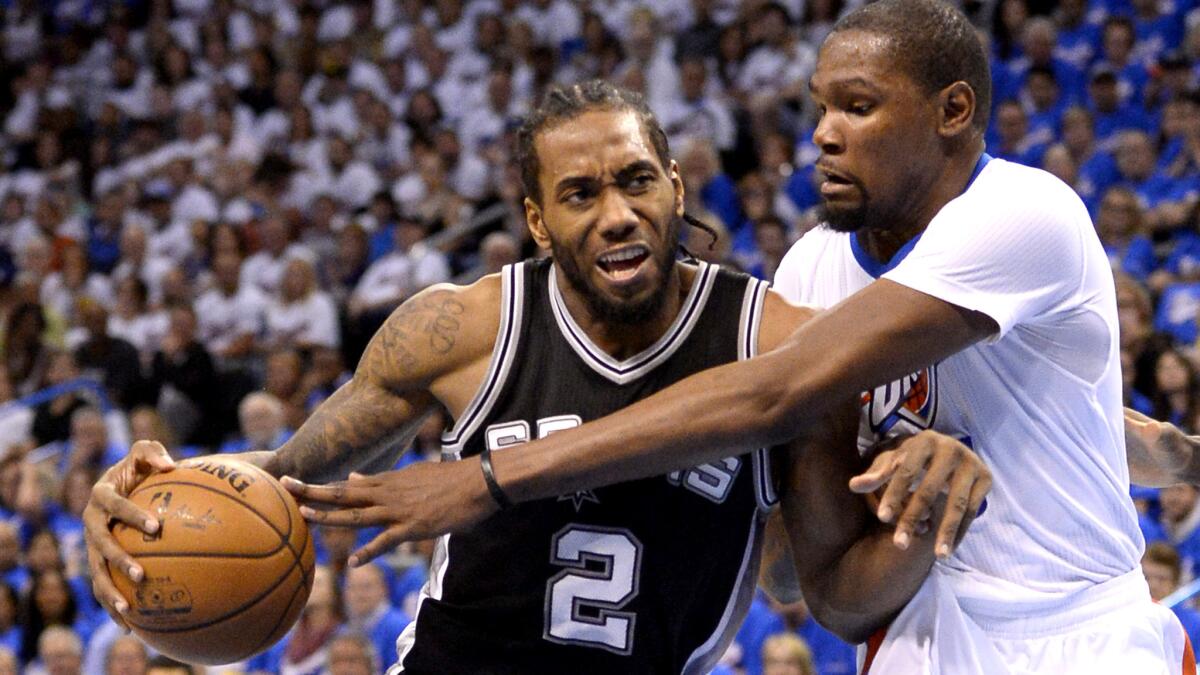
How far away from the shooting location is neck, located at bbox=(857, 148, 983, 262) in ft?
10.4

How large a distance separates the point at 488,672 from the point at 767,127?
7803 millimetres

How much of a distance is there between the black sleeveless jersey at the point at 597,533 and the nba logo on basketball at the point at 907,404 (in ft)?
0.81

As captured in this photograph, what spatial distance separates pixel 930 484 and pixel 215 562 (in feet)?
4.12

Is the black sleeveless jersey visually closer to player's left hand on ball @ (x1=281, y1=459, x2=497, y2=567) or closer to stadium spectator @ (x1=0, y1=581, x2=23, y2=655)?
player's left hand on ball @ (x1=281, y1=459, x2=497, y2=567)

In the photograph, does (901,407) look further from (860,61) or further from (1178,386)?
A: (1178,386)

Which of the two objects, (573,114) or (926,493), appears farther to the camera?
(573,114)

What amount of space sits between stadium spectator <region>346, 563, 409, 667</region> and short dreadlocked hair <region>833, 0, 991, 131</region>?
4.60m

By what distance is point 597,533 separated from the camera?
Answer: 3.13 metres

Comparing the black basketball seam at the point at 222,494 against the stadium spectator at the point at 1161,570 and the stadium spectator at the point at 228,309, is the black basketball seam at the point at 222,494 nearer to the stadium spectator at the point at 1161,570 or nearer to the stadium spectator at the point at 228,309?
the stadium spectator at the point at 1161,570

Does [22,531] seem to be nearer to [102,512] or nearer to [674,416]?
[102,512]

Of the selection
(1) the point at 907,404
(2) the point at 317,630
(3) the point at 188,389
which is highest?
(1) the point at 907,404

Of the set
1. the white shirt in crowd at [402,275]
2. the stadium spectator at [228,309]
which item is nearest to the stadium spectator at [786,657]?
the white shirt in crowd at [402,275]

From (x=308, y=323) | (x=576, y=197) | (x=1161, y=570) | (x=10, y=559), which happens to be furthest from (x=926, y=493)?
(x=308, y=323)

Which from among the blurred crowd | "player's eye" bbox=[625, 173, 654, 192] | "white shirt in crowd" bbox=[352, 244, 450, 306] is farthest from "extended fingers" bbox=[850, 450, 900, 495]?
"white shirt in crowd" bbox=[352, 244, 450, 306]
